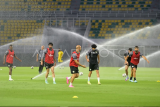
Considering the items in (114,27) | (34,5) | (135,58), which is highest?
(34,5)

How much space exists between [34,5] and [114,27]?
499 inches

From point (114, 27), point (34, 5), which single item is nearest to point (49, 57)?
point (114, 27)

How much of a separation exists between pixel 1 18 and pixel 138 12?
19.0 metres

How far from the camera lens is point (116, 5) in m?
46.5

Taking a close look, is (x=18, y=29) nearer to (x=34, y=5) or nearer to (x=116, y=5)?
(x=34, y=5)

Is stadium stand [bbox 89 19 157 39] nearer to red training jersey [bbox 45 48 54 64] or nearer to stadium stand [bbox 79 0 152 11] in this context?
stadium stand [bbox 79 0 152 11]

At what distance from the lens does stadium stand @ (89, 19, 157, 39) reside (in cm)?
4250

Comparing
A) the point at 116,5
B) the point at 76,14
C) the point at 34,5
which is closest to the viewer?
the point at 76,14

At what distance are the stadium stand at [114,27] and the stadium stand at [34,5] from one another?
20.9 feet

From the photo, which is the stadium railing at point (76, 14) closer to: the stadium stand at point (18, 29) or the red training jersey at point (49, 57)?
the stadium stand at point (18, 29)

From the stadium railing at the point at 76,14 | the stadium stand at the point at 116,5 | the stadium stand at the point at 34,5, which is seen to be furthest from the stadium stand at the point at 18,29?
the stadium stand at the point at 116,5

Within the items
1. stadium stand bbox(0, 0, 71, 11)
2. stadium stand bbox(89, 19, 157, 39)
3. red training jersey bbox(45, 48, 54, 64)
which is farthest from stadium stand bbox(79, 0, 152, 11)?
red training jersey bbox(45, 48, 54, 64)

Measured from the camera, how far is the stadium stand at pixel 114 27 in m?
42.5

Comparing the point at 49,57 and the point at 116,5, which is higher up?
the point at 116,5
